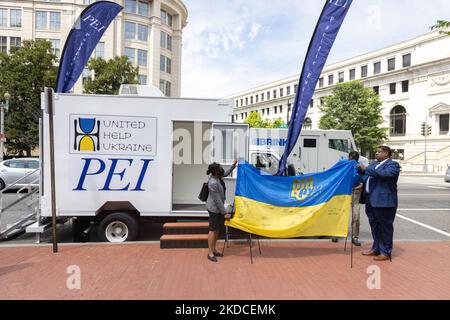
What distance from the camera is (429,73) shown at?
5009 cm

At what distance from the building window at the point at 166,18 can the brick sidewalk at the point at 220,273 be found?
5032 cm

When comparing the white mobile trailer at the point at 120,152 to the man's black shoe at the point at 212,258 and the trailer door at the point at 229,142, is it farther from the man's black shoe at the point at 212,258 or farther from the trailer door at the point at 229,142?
the man's black shoe at the point at 212,258

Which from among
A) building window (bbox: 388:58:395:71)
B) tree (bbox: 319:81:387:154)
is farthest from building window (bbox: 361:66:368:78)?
tree (bbox: 319:81:387:154)

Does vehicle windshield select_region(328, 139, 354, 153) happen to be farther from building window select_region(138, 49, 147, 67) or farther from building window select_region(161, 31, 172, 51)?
building window select_region(161, 31, 172, 51)

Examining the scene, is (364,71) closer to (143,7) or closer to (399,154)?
(399,154)

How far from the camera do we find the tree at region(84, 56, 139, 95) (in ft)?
90.8

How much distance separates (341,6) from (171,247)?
5747mm

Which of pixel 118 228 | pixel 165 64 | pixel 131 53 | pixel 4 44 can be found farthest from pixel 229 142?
pixel 4 44

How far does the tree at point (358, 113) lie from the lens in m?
43.9

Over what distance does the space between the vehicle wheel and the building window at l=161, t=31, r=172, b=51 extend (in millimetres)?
47309

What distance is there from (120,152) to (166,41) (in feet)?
158

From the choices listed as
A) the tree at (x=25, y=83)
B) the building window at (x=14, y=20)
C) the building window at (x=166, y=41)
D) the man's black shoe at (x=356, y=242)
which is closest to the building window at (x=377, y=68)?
the building window at (x=166, y=41)

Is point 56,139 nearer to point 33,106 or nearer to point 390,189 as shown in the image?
point 390,189
